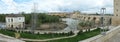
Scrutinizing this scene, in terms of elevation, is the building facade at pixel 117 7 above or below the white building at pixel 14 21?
above

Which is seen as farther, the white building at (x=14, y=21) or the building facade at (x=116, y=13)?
the white building at (x=14, y=21)

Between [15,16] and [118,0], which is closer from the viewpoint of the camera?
[118,0]

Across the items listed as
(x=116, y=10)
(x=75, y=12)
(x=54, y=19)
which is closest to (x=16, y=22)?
(x=116, y=10)

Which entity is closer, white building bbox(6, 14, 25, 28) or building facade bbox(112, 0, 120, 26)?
building facade bbox(112, 0, 120, 26)

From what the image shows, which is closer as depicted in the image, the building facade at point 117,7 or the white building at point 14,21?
the building facade at point 117,7

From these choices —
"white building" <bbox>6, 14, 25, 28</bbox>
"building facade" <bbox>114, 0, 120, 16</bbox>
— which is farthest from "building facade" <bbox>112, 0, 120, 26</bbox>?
"white building" <bbox>6, 14, 25, 28</bbox>

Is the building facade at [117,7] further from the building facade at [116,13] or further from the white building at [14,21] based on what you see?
the white building at [14,21]

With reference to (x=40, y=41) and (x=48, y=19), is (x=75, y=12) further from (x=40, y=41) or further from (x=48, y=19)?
(x=40, y=41)

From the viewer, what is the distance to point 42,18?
5888 centimetres

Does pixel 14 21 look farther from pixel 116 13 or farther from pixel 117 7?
pixel 117 7

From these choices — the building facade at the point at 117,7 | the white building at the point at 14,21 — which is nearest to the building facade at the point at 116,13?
the building facade at the point at 117,7

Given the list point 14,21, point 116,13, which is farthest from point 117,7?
point 14,21

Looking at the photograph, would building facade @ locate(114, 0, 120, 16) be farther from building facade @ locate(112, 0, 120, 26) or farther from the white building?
the white building

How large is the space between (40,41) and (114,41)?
7.13 meters
